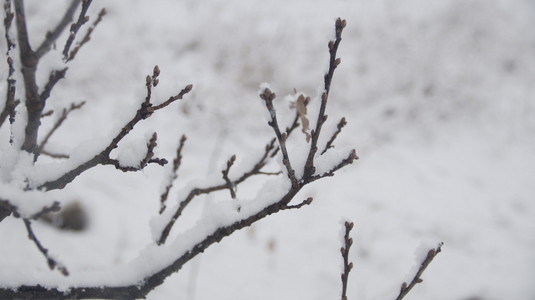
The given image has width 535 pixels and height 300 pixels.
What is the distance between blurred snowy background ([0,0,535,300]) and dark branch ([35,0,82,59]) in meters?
0.23

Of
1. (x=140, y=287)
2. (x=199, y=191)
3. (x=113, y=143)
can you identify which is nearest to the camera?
(x=113, y=143)

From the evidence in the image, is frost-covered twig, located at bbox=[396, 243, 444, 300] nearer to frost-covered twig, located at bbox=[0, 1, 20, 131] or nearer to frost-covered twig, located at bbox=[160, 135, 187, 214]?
frost-covered twig, located at bbox=[160, 135, 187, 214]

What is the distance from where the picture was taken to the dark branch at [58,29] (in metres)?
0.79

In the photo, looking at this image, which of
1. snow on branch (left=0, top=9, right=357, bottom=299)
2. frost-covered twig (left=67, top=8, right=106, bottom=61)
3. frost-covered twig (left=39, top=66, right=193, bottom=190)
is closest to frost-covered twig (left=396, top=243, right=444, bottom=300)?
snow on branch (left=0, top=9, right=357, bottom=299)

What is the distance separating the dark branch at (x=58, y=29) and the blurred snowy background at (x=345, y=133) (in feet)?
0.77

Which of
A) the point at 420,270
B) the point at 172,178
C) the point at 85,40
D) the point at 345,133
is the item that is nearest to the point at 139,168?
the point at 172,178

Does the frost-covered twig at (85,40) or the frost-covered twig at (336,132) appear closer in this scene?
the frost-covered twig at (336,132)

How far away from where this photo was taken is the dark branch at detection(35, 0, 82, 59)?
792 millimetres

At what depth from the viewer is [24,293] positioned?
1.05m

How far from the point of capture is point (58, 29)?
0.80m

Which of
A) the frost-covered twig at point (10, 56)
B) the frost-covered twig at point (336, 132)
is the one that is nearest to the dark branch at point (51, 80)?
the frost-covered twig at point (10, 56)

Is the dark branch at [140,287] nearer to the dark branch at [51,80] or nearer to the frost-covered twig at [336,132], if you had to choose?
the frost-covered twig at [336,132]

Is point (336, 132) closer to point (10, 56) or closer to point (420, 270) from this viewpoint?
point (420, 270)

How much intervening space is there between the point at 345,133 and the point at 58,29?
571 cm
